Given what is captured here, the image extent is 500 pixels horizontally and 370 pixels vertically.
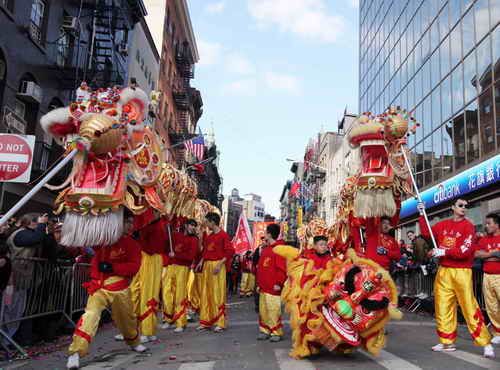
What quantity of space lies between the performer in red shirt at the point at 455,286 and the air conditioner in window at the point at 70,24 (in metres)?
15.7

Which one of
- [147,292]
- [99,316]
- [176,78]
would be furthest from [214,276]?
[176,78]

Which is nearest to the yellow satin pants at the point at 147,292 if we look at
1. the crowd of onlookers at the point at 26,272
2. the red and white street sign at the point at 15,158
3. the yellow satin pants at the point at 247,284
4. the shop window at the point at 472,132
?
the crowd of onlookers at the point at 26,272

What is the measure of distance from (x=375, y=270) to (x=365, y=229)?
265 centimetres

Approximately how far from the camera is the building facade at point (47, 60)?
14.2 meters

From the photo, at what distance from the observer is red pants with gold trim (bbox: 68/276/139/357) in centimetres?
506

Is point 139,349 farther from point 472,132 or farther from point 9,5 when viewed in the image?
point 472,132

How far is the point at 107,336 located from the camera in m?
8.08

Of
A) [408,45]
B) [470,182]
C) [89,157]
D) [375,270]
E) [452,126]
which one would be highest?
[408,45]

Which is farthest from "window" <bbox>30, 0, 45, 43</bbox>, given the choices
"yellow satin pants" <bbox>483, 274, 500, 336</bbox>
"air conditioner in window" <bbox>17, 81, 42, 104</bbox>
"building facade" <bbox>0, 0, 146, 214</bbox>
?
"yellow satin pants" <bbox>483, 274, 500, 336</bbox>

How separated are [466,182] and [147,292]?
1288 centimetres

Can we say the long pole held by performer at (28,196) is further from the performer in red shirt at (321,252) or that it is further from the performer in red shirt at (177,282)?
the performer in red shirt at (177,282)

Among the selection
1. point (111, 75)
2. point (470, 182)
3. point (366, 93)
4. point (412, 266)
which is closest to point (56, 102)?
point (111, 75)

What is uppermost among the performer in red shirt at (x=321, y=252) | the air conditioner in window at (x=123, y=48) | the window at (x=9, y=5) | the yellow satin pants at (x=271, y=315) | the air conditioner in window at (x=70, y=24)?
the air conditioner in window at (x=123, y=48)

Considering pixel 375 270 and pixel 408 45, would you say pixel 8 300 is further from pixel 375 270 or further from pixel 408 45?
pixel 408 45
